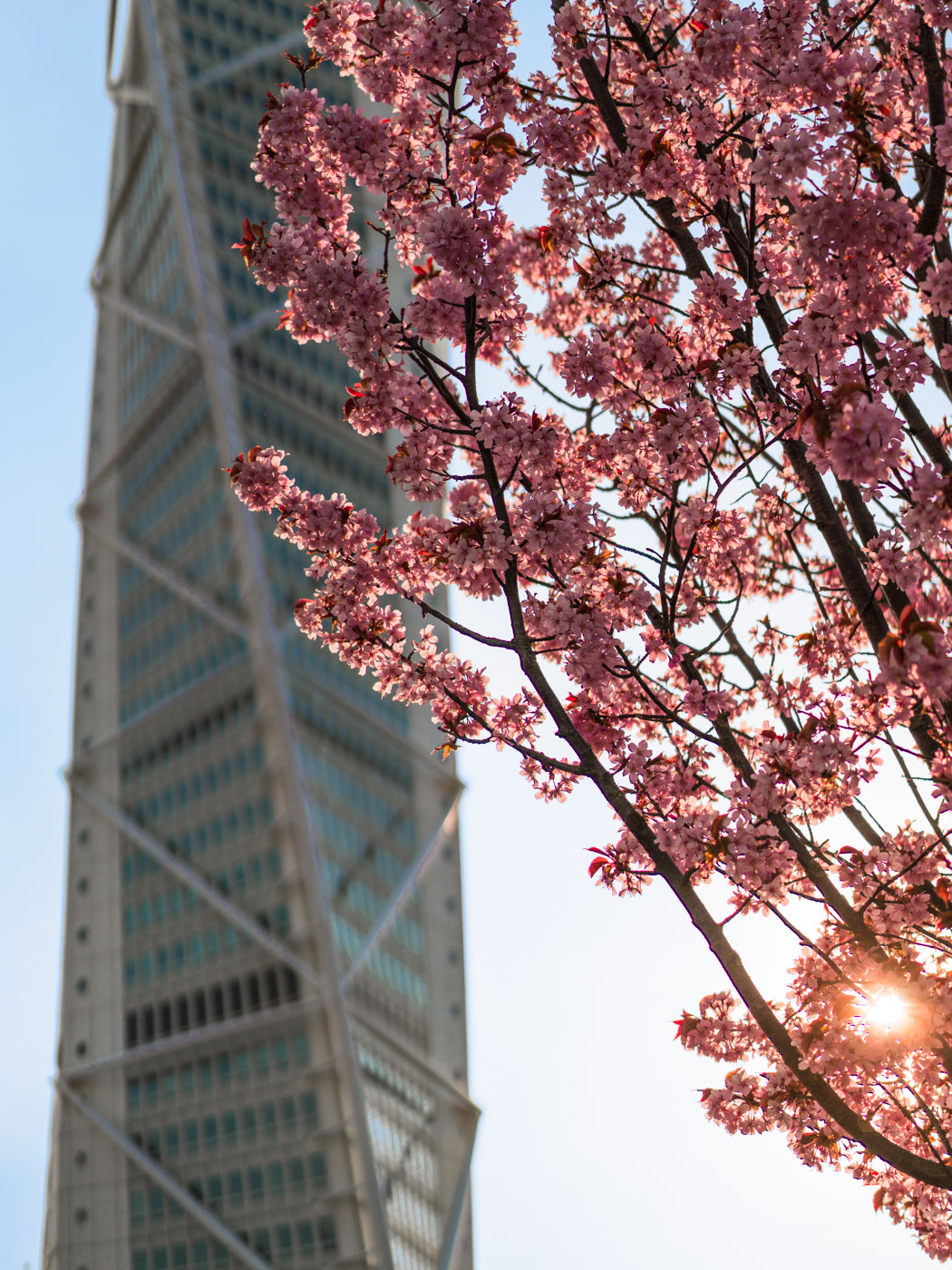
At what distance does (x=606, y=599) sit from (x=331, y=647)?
1449 mm

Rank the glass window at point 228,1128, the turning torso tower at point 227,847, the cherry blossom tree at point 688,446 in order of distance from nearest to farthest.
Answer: the cherry blossom tree at point 688,446 → the turning torso tower at point 227,847 → the glass window at point 228,1128

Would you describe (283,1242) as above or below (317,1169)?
below

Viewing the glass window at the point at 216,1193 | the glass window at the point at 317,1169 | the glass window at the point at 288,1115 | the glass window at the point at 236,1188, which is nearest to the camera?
the glass window at the point at 317,1169

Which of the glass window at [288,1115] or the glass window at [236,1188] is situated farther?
the glass window at [288,1115]

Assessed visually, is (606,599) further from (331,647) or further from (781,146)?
(781,146)

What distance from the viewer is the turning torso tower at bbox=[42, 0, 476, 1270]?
4031 cm

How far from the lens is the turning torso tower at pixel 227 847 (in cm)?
4031

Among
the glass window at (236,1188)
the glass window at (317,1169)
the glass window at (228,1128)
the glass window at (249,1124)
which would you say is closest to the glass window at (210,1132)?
the glass window at (228,1128)

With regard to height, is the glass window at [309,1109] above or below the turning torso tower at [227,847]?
below

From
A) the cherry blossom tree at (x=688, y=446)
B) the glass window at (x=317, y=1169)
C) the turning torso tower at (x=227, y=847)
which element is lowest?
the cherry blossom tree at (x=688, y=446)

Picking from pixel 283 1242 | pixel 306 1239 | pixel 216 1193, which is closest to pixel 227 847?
pixel 216 1193

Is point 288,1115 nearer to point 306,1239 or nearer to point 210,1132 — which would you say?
point 210,1132

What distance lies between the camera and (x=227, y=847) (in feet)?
145

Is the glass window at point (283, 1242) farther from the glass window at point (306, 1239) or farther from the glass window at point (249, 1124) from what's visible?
the glass window at point (249, 1124)
